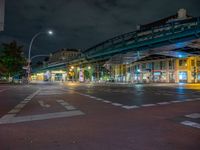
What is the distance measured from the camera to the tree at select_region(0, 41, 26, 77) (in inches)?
2074

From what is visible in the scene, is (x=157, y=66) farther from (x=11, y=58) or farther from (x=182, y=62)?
(x=11, y=58)

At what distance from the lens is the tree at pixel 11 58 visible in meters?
52.7

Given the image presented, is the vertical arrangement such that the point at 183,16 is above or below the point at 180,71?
above

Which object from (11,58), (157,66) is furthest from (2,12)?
(157,66)

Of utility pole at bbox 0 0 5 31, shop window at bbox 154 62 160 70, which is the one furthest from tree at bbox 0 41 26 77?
utility pole at bbox 0 0 5 31

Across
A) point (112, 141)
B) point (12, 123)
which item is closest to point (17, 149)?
point (112, 141)

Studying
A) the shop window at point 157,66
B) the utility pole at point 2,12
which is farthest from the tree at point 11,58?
the utility pole at point 2,12

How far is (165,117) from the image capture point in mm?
8477

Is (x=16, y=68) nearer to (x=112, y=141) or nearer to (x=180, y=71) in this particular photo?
(x=180, y=71)

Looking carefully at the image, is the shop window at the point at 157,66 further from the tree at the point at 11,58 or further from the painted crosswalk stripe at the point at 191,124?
the painted crosswalk stripe at the point at 191,124

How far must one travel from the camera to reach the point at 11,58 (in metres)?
52.7

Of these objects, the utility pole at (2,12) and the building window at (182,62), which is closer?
the utility pole at (2,12)

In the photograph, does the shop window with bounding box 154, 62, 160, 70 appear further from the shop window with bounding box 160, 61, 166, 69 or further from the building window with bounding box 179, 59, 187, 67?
the building window with bounding box 179, 59, 187, 67

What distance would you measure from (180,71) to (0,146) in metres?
62.1
